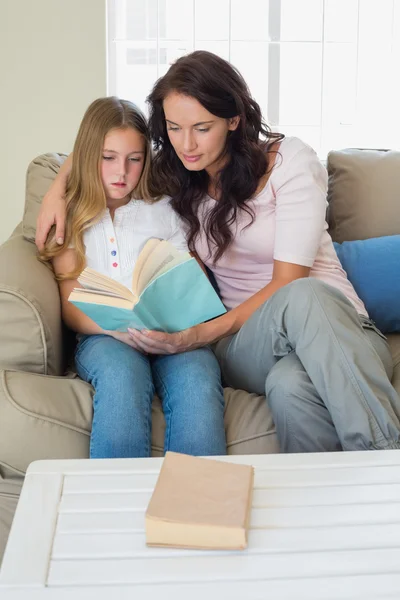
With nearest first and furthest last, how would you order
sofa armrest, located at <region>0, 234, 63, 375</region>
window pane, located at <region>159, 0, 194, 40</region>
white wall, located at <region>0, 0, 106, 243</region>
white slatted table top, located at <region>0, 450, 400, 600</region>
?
white slatted table top, located at <region>0, 450, 400, 600</region>
sofa armrest, located at <region>0, 234, 63, 375</region>
white wall, located at <region>0, 0, 106, 243</region>
window pane, located at <region>159, 0, 194, 40</region>

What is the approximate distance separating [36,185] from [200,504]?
4.24 ft

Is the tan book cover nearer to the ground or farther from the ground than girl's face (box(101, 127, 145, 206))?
nearer to the ground

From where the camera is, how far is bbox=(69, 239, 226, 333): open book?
4.88ft

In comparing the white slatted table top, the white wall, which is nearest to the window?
the white wall

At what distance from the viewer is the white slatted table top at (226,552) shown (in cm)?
90

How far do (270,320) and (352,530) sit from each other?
0.67m

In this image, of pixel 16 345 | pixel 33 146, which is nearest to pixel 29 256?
pixel 16 345

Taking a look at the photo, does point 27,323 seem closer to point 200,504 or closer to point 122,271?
point 122,271

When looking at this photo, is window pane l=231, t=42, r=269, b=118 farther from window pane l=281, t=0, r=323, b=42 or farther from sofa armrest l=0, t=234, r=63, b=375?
sofa armrest l=0, t=234, r=63, b=375

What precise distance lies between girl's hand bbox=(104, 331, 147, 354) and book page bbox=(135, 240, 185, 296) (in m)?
0.23

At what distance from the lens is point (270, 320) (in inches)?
63.9

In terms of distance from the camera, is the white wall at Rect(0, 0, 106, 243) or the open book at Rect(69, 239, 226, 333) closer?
the open book at Rect(69, 239, 226, 333)

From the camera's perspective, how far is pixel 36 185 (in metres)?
2.08

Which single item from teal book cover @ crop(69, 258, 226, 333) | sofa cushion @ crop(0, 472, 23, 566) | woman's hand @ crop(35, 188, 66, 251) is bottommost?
sofa cushion @ crop(0, 472, 23, 566)
